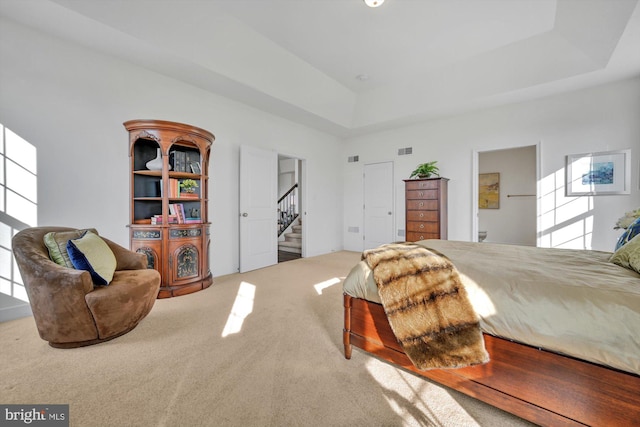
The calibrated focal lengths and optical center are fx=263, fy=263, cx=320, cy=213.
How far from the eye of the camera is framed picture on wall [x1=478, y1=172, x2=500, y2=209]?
274 inches

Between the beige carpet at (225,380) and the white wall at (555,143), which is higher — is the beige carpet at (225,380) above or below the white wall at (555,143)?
below

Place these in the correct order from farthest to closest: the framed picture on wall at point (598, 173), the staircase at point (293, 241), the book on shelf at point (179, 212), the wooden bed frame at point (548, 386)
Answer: the staircase at point (293, 241) < the framed picture on wall at point (598, 173) < the book on shelf at point (179, 212) < the wooden bed frame at point (548, 386)

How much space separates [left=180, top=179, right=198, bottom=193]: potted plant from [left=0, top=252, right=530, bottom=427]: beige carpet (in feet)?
5.36

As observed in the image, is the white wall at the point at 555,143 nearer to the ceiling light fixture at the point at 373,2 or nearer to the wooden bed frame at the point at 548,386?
the ceiling light fixture at the point at 373,2

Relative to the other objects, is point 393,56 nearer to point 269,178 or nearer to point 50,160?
point 269,178

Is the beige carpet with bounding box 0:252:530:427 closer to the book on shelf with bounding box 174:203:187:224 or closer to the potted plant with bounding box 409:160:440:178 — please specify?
the book on shelf with bounding box 174:203:187:224

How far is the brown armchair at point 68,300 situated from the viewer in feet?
6.38

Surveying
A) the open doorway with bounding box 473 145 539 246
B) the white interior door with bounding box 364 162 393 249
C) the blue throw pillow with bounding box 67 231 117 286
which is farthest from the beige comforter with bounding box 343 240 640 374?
the open doorway with bounding box 473 145 539 246

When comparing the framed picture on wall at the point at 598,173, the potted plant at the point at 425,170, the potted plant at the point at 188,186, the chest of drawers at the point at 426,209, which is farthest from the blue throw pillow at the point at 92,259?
the framed picture on wall at the point at 598,173

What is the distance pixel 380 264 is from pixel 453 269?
417 millimetres

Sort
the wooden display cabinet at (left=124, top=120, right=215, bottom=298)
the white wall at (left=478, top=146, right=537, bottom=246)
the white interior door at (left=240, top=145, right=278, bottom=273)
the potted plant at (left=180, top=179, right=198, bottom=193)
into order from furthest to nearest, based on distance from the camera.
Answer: the white wall at (left=478, top=146, right=537, bottom=246) → the white interior door at (left=240, top=145, right=278, bottom=273) → the potted plant at (left=180, top=179, right=198, bottom=193) → the wooden display cabinet at (left=124, top=120, right=215, bottom=298)

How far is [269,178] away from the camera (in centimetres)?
486

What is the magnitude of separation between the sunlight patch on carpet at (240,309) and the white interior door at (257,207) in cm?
93

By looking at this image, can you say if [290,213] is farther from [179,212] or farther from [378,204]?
[179,212]
